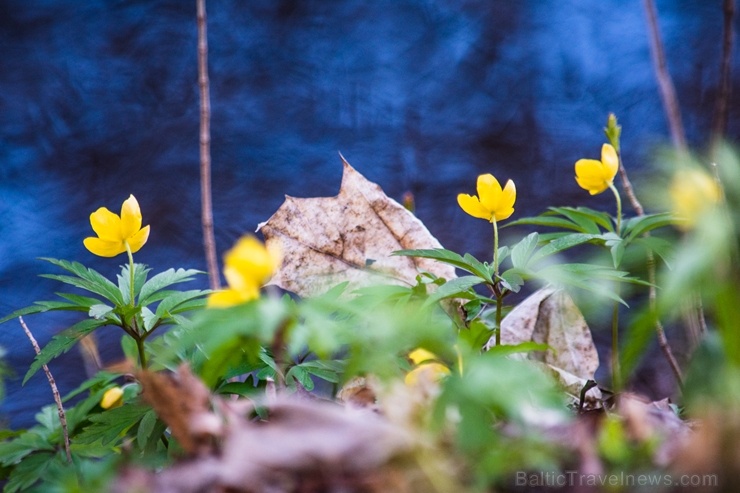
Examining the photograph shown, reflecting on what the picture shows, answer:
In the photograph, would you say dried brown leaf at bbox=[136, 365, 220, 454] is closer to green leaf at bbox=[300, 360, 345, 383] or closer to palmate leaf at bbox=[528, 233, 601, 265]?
green leaf at bbox=[300, 360, 345, 383]

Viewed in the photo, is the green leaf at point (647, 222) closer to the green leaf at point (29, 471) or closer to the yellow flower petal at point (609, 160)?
the yellow flower petal at point (609, 160)

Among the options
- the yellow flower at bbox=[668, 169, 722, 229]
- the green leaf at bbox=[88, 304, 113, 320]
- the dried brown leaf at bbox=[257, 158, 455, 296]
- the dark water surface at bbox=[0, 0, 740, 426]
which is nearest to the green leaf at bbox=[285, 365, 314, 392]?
the dried brown leaf at bbox=[257, 158, 455, 296]

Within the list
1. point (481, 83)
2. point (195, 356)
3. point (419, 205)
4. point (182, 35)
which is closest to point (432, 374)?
point (195, 356)

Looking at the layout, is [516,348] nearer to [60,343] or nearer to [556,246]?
[556,246]

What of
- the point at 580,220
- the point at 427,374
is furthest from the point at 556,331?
the point at 427,374

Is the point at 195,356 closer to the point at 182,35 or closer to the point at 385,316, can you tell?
the point at 385,316

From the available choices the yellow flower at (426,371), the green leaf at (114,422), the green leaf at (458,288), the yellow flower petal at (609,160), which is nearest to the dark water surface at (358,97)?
the yellow flower petal at (609,160)
